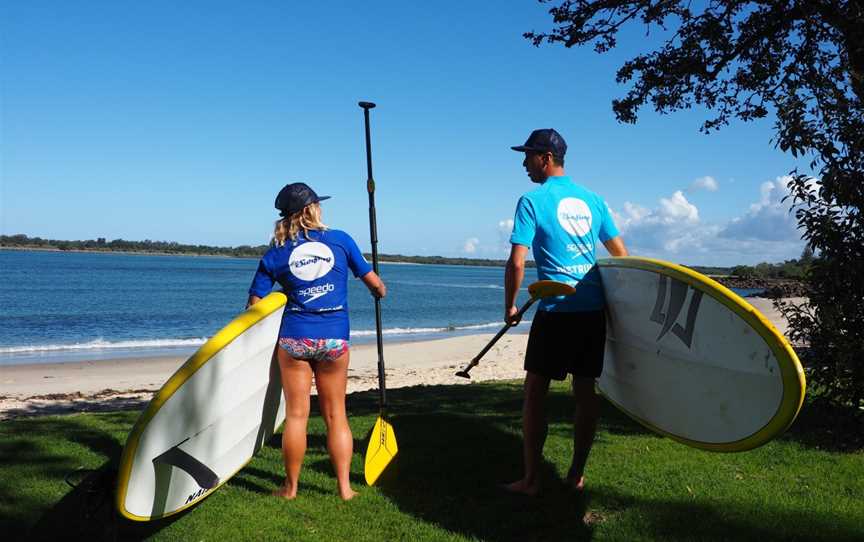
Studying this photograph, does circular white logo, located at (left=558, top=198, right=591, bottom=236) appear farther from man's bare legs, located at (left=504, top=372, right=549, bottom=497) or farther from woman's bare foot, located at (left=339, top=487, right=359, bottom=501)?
woman's bare foot, located at (left=339, top=487, right=359, bottom=501)

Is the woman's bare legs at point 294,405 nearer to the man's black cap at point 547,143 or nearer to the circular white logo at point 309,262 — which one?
the circular white logo at point 309,262

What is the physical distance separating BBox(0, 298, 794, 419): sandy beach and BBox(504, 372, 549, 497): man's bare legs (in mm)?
7835

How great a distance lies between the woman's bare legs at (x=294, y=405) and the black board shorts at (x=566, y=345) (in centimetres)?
134

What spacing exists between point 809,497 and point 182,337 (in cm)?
2455

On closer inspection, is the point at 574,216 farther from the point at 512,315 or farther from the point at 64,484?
the point at 64,484

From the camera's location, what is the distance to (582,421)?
380 cm

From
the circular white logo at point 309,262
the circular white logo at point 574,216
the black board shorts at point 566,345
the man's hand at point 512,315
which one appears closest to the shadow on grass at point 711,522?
the black board shorts at point 566,345

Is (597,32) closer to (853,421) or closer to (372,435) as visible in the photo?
(853,421)

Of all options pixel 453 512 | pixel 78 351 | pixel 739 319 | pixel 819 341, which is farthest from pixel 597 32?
pixel 78 351

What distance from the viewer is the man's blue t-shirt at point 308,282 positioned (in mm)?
3672

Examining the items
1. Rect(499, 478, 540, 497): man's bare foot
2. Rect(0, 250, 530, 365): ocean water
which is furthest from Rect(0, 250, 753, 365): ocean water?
Rect(499, 478, 540, 497): man's bare foot

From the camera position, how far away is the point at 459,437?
5215mm

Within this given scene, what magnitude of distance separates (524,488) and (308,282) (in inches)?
70.1

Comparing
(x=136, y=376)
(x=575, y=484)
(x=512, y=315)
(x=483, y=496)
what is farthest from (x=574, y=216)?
(x=136, y=376)
